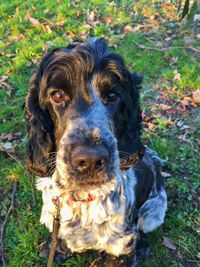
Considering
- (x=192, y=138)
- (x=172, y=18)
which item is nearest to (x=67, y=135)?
(x=192, y=138)

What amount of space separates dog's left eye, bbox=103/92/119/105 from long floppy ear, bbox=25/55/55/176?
20.1 inches

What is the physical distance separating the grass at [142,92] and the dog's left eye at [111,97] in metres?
1.82

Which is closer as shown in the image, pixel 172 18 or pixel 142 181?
pixel 142 181

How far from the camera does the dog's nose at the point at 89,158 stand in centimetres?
282

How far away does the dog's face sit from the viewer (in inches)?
117

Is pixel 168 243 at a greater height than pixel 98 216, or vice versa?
pixel 98 216

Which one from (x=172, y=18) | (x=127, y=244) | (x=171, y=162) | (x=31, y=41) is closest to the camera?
(x=127, y=244)

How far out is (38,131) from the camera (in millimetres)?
3494

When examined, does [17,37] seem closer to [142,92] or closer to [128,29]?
[128,29]

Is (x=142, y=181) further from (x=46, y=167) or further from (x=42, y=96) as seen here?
(x=42, y=96)

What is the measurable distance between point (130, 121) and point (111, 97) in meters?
0.37

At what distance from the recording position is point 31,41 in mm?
8148

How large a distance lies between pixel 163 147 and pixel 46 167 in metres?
2.35

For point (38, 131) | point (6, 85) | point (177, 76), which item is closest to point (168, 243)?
point (38, 131)
